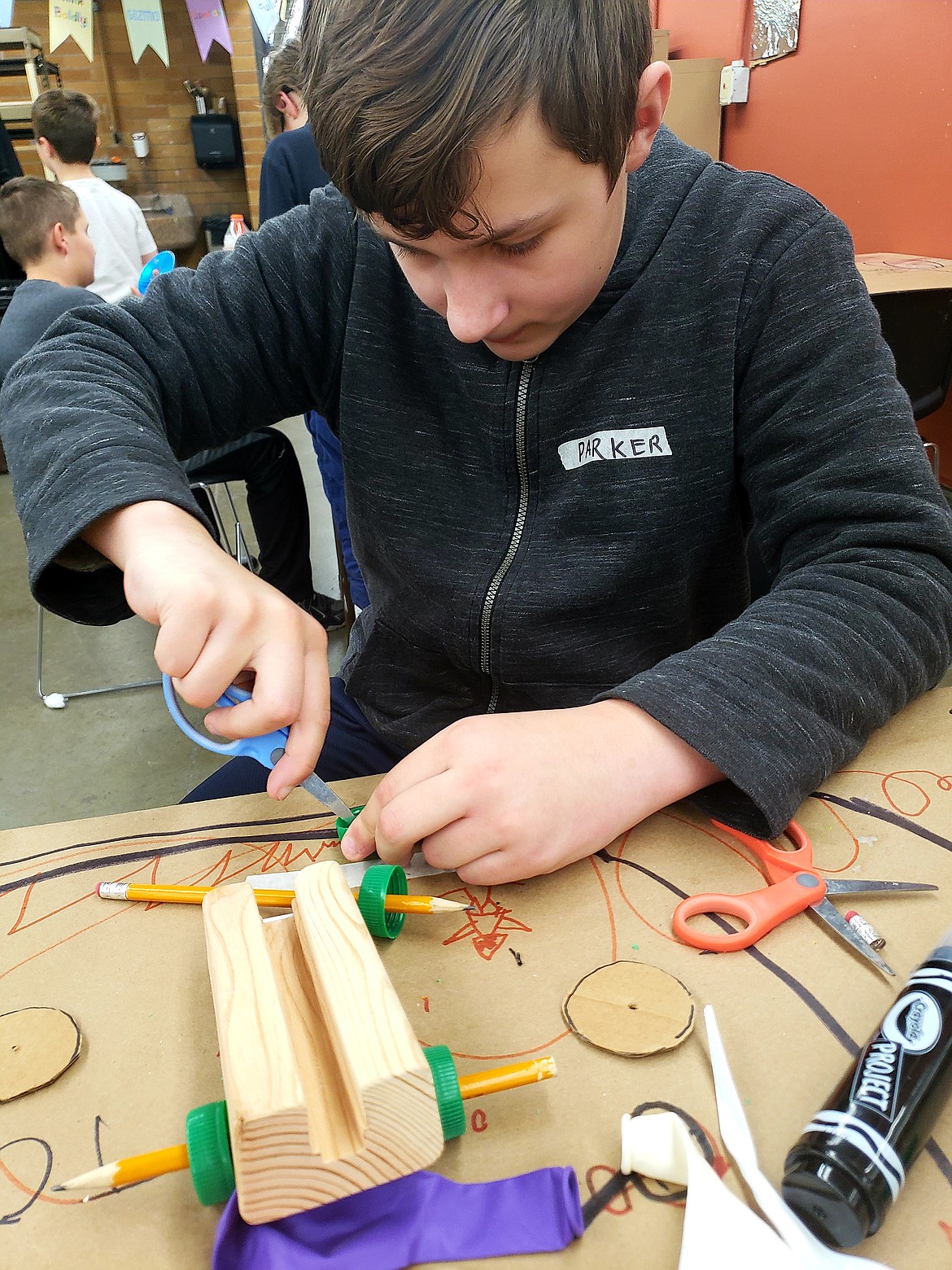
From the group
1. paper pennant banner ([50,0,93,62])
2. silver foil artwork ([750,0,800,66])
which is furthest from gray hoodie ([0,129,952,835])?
paper pennant banner ([50,0,93,62])

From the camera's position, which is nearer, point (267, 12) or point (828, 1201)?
point (828, 1201)

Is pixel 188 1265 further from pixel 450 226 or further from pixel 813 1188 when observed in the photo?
pixel 450 226

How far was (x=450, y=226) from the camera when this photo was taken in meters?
0.47

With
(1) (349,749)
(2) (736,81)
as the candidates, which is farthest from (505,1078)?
(2) (736,81)

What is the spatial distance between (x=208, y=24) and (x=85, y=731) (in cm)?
469

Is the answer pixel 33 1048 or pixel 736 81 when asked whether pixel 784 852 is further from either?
pixel 736 81

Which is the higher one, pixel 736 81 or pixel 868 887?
pixel 736 81

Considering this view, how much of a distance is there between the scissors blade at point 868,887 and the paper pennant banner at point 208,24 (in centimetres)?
561

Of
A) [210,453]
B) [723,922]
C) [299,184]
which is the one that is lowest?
[210,453]

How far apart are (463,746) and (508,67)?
339mm

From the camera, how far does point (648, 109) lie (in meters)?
0.54

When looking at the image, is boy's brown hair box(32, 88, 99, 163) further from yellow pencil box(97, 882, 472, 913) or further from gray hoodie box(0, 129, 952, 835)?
yellow pencil box(97, 882, 472, 913)

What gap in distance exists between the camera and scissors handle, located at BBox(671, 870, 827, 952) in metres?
0.43

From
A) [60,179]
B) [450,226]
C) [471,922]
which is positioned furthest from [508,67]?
[60,179]
